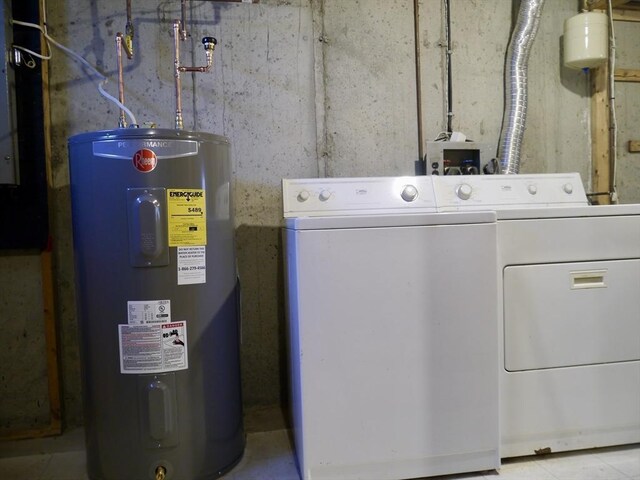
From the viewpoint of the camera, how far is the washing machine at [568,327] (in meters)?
1.48

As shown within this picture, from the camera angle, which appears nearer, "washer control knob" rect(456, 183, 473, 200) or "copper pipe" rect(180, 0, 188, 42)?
"washer control knob" rect(456, 183, 473, 200)

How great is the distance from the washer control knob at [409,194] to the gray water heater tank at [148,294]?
2.40 ft

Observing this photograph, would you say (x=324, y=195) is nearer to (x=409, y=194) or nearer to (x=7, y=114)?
(x=409, y=194)

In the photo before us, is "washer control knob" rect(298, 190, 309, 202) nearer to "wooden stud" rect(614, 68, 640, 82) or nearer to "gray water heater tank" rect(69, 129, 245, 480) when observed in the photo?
"gray water heater tank" rect(69, 129, 245, 480)

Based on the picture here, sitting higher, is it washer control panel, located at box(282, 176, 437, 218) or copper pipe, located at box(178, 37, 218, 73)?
copper pipe, located at box(178, 37, 218, 73)

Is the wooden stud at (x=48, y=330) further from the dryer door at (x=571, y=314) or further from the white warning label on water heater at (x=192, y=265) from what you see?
the dryer door at (x=571, y=314)

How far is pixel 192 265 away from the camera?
1.38 m

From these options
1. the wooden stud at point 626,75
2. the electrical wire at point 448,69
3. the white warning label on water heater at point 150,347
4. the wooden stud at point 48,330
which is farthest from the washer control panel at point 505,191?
the wooden stud at point 48,330

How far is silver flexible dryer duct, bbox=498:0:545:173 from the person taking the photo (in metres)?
2.08

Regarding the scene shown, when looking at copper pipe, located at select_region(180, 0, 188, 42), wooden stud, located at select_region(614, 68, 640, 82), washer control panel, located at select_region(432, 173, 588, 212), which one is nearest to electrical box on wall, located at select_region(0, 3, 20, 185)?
copper pipe, located at select_region(180, 0, 188, 42)

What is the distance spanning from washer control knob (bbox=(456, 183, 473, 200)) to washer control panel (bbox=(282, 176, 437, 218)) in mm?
112

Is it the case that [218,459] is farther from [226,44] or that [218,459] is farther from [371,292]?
[226,44]

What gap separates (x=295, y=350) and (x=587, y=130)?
2.01 m

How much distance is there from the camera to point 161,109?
1.94 meters
